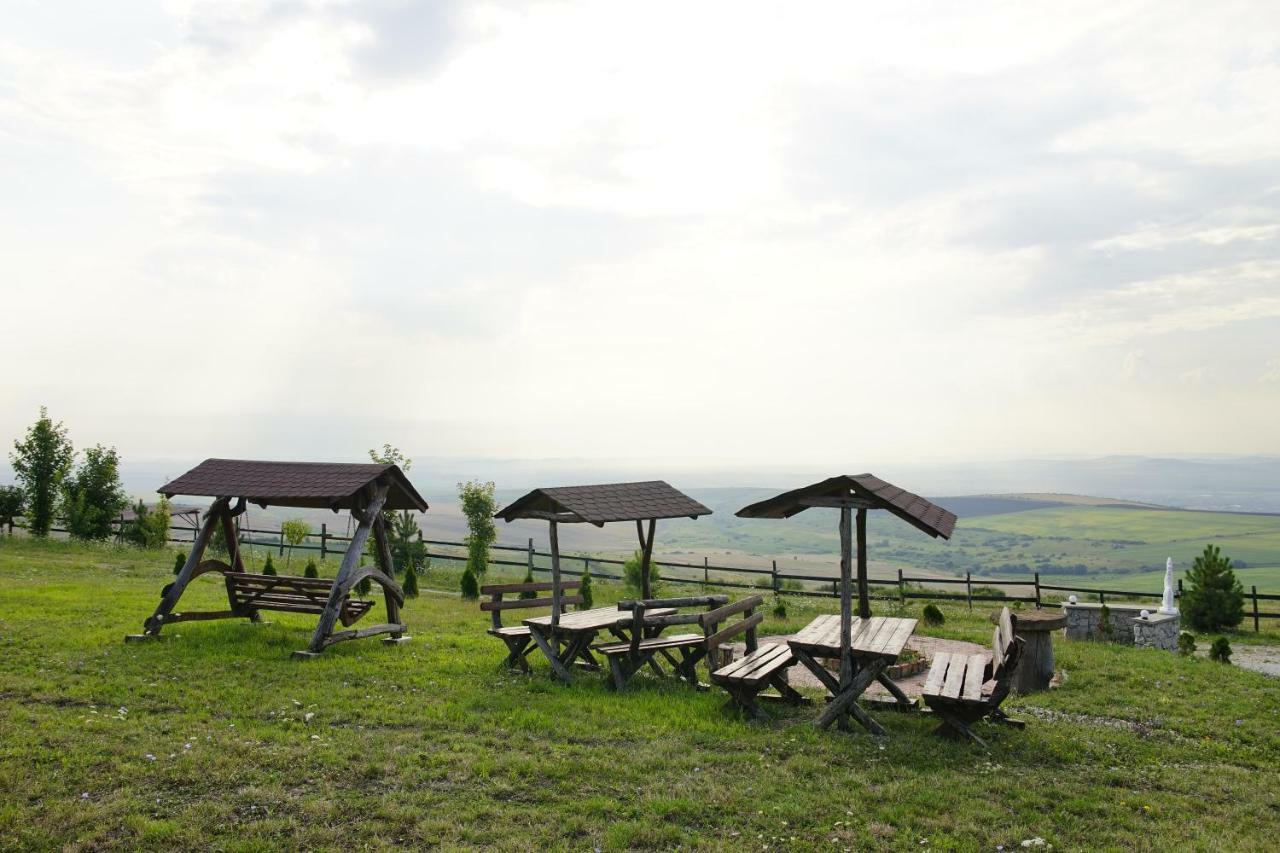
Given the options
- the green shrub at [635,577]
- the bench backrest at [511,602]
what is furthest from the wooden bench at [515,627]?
the green shrub at [635,577]

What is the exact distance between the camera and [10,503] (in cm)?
3148

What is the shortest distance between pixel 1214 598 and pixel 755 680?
52.1 ft

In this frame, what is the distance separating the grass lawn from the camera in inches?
225

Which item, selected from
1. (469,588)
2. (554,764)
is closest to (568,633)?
(554,764)

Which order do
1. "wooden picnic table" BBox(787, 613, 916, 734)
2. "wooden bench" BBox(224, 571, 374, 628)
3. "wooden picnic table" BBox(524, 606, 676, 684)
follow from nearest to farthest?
"wooden picnic table" BBox(787, 613, 916, 734)
"wooden picnic table" BBox(524, 606, 676, 684)
"wooden bench" BBox(224, 571, 374, 628)

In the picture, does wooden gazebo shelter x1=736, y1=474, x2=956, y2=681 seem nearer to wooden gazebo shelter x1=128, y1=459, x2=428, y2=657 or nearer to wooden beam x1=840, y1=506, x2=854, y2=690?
wooden beam x1=840, y1=506, x2=854, y2=690

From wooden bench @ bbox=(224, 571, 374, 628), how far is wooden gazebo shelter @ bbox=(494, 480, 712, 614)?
10.9ft

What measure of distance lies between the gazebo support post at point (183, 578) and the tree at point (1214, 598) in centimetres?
2056

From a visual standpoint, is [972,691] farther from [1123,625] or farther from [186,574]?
[186,574]

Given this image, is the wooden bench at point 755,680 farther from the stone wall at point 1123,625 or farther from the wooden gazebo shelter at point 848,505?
the stone wall at point 1123,625

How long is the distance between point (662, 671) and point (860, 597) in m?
2.88

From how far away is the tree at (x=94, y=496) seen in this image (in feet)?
102

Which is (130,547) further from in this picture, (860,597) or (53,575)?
(860,597)

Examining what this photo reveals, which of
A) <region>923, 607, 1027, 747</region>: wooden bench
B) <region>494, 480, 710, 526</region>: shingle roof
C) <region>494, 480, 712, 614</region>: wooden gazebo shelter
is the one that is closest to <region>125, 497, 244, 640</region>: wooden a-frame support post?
<region>494, 480, 710, 526</region>: shingle roof
